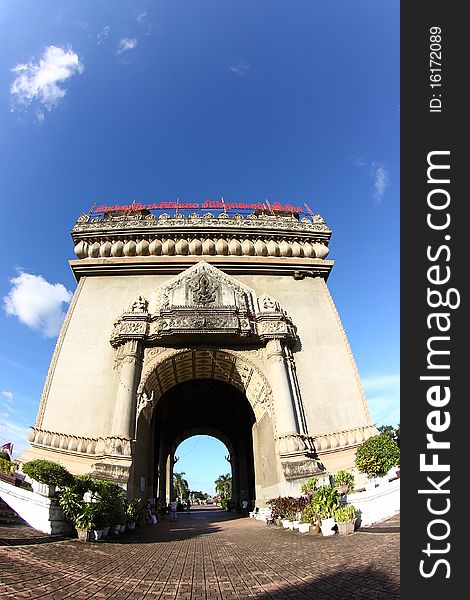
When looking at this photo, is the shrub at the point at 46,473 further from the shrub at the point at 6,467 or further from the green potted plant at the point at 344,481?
the green potted plant at the point at 344,481

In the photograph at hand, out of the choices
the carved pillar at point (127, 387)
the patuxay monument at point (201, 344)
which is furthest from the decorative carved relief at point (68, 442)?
the carved pillar at point (127, 387)

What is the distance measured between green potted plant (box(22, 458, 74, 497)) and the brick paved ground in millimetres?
1040

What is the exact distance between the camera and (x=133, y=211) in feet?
85.5

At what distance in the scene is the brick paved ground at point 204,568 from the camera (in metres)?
4.87

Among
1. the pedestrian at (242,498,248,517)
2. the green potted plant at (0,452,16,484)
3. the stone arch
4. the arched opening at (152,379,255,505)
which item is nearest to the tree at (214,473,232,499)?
the arched opening at (152,379,255,505)

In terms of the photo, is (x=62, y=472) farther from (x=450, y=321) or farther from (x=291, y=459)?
(x=450, y=321)

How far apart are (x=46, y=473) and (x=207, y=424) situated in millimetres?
25335

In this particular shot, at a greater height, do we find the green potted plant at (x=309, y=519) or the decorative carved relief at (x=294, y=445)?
the decorative carved relief at (x=294, y=445)

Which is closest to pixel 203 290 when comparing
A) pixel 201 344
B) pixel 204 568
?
pixel 201 344

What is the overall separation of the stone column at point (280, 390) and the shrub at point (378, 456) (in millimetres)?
3153

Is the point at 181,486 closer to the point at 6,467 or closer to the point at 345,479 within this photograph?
the point at 345,479

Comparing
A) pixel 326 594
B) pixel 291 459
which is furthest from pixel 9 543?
pixel 291 459

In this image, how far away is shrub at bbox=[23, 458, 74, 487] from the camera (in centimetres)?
976

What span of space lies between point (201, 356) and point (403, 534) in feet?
56.4
